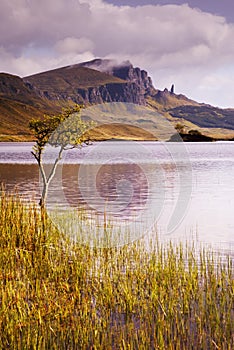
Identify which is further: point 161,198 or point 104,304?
point 161,198

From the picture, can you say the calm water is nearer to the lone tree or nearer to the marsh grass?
the lone tree

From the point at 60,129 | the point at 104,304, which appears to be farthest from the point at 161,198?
the point at 104,304

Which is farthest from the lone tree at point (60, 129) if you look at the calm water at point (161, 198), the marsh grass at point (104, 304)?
the marsh grass at point (104, 304)

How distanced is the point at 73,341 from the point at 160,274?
381 centimetres

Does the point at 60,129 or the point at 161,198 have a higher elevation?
the point at 60,129

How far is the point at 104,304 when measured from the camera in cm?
1068

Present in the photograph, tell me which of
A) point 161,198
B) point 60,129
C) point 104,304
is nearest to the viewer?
point 104,304

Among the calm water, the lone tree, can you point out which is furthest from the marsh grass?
the lone tree

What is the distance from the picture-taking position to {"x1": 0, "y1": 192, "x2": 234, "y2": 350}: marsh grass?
8703 millimetres

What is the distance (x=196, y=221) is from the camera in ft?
86.1

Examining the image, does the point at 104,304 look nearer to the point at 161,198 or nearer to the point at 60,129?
the point at 60,129

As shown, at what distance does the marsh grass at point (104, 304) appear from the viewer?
8.70 meters

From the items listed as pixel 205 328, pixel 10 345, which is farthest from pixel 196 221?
pixel 10 345

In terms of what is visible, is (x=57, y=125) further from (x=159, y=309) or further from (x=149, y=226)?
(x=159, y=309)
